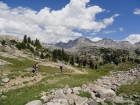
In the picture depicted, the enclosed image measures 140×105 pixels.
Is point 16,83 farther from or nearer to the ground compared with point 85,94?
nearer to the ground

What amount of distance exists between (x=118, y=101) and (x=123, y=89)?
237 inches

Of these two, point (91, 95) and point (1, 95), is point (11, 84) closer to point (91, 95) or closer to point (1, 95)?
point (1, 95)

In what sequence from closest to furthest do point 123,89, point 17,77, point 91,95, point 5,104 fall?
1. point 5,104
2. point 91,95
3. point 123,89
4. point 17,77

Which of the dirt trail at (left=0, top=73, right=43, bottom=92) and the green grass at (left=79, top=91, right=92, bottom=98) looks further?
the dirt trail at (left=0, top=73, right=43, bottom=92)

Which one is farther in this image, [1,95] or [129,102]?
[1,95]

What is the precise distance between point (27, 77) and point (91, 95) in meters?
23.0

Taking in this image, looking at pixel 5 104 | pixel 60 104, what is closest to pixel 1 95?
pixel 5 104

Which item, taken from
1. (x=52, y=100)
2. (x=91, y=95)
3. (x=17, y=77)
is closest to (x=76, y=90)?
(x=91, y=95)

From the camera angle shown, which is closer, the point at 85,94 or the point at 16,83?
the point at 85,94

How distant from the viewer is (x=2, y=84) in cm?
3962

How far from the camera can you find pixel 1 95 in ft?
104

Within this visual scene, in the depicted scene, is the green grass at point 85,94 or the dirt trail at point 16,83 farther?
the dirt trail at point 16,83

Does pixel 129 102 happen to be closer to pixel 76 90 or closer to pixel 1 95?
pixel 76 90

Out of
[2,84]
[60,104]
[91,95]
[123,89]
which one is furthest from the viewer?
[2,84]
